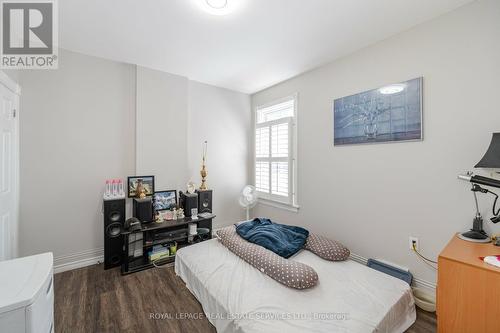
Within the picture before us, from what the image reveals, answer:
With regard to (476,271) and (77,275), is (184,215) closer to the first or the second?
(77,275)

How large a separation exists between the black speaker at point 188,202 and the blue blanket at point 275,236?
0.83m

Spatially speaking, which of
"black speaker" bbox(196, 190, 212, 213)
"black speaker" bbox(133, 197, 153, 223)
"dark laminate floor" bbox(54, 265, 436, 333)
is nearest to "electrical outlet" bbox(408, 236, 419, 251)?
"dark laminate floor" bbox(54, 265, 436, 333)

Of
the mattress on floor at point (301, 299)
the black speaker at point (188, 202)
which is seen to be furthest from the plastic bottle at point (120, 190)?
the mattress on floor at point (301, 299)

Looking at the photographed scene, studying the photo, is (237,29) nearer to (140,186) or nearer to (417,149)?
(417,149)

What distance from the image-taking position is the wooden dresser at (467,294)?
1087 mm

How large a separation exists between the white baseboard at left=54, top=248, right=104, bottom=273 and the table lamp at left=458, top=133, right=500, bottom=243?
3.77 meters

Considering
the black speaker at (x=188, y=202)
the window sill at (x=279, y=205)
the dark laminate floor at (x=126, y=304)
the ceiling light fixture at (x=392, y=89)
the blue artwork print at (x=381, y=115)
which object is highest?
the ceiling light fixture at (x=392, y=89)

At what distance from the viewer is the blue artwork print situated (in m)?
2.07

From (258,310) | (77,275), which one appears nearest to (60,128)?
(77,275)

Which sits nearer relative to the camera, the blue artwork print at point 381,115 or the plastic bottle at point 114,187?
the blue artwork print at point 381,115

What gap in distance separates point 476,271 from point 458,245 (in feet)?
1.37

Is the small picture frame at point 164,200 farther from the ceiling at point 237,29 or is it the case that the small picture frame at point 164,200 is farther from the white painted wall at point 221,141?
the ceiling at point 237,29

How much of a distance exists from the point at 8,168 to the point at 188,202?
1.82 m

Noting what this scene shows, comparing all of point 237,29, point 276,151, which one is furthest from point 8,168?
point 276,151
